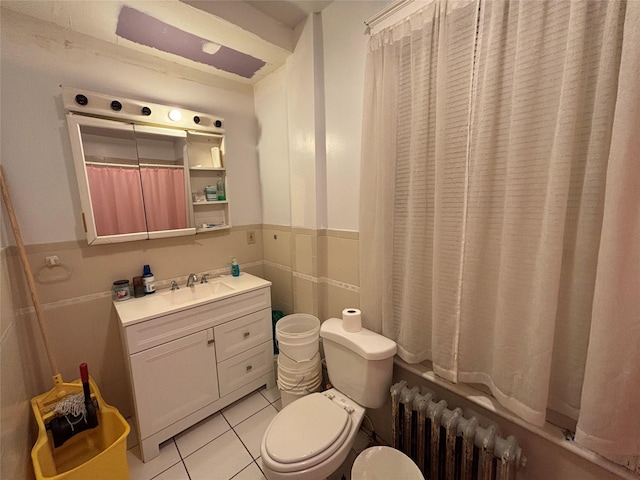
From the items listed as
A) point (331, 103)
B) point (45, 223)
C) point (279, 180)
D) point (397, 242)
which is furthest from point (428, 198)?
point (45, 223)

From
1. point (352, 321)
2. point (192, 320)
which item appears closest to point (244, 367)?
point (192, 320)

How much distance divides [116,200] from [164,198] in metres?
0.27

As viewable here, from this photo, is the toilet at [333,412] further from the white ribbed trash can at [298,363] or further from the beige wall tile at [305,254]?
the beige wall tile at [305,254]

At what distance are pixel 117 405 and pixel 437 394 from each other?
2.01m

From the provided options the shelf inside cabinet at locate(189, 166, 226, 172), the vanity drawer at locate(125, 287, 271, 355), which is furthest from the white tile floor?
the shelf inside cabinet at locate(189, 166, 226, 172)

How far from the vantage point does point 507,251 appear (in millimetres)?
918

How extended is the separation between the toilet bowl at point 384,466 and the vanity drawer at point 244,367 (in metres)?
1.00

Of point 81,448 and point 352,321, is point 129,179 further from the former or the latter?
point 352,321

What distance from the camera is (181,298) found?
1.80m

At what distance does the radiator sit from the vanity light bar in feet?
6.94

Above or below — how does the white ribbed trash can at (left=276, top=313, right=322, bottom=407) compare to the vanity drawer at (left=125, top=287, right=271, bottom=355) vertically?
below

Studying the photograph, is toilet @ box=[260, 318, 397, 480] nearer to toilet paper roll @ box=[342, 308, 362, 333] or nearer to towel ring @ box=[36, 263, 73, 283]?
toilet paper roll @ box=[342, 308, 362, 333]

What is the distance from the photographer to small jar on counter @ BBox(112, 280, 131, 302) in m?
1.60

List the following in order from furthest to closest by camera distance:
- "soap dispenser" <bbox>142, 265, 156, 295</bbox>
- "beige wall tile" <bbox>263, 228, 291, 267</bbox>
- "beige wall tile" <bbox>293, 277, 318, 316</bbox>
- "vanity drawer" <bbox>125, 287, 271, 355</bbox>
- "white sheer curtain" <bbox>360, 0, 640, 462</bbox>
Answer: "beige wall tile" <bbox>263, 228, 291, 267</bbox>
"beige wall tile" <bbox>293, 277, 318, 316</bbox>
"soap dispenser" <bbox>142, 265, 156, 295</bbox>
"vanity drawer" <bbox>125, 287, 271, 355</bbox>
"white sheer curtain" <bbox>360, 0, 640, 462</bbox>
